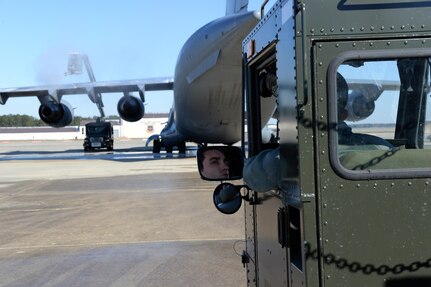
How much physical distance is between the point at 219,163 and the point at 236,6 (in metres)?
14.8

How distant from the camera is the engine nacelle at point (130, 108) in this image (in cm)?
2880

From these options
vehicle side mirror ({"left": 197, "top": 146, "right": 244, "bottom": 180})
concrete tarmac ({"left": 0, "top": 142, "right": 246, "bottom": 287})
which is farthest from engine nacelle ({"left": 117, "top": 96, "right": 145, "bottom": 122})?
vehicle side mirror ({"left": 197, "top": 146, "right": 244, "bottom": 180})

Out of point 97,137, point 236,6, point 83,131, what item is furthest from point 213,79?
point 83,131

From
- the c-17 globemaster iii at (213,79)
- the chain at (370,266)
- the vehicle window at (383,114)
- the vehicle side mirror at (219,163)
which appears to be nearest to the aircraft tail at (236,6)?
the c-17 globemaster iii at (213,79)

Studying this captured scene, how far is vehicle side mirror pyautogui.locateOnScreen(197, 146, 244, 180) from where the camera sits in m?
3.18

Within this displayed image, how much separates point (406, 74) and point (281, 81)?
1.69 ft

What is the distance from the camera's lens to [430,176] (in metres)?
1.98

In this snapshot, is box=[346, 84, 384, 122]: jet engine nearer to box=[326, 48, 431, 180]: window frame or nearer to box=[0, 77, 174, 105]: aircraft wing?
box=[326, 48, 431, 180]: window frame

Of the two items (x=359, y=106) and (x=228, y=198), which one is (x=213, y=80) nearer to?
(x=228, y=198)

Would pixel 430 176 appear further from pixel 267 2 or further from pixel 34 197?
pixel 34 197

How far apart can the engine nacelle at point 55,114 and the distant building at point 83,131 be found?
6276 cm

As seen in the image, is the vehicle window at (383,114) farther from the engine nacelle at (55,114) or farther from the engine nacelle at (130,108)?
the engine nacelle at (55,114)

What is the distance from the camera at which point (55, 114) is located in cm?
3042

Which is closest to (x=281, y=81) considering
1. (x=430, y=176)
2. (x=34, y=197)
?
(x=430, y=176)
